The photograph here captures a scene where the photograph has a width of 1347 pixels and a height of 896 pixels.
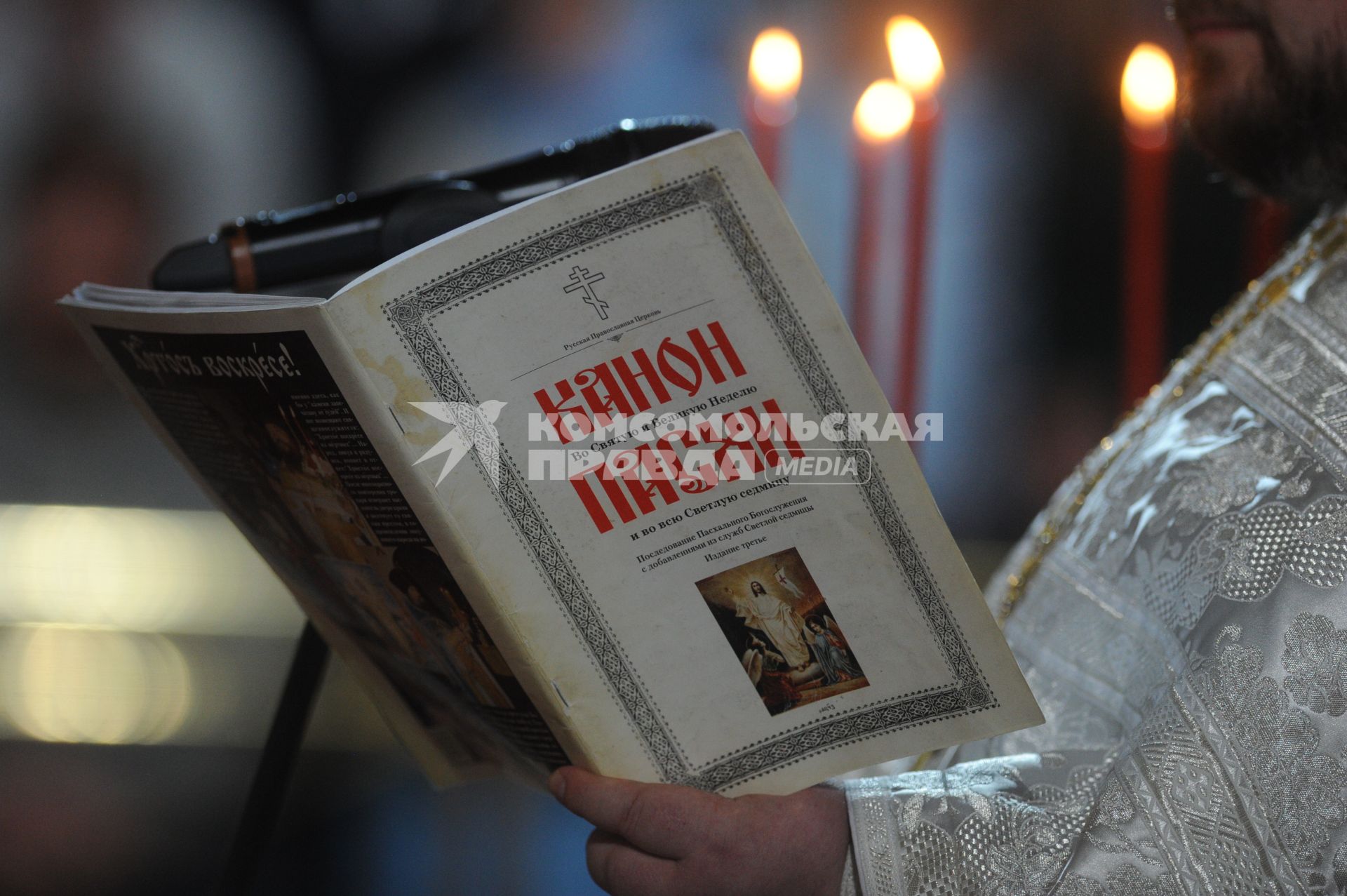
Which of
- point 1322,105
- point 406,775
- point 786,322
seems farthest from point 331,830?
point 1322,105

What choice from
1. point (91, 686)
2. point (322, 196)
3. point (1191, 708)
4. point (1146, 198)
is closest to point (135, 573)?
point (91, 686)

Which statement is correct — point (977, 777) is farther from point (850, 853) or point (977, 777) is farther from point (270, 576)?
point (270, 576)

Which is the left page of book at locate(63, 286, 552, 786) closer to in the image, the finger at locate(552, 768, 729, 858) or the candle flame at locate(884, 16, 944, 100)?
the finger at locate(552, 768, 729, 858)

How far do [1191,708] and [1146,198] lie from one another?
167cm

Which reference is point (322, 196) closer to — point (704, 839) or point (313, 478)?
point (313, 478)

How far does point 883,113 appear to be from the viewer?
6.26ft

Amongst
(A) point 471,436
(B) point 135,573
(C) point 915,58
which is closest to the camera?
(A) point 471,436

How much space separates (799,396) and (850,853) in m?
0.23

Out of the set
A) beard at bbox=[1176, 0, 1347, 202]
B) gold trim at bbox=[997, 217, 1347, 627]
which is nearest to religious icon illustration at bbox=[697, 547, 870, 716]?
gold trim at bbox=[997, 217, 1347, 627]

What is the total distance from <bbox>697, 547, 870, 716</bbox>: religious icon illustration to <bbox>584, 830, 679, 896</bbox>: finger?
0.30ft

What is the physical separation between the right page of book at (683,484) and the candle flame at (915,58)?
1.28 meters

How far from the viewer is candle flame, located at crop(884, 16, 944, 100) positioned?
160 centimetres

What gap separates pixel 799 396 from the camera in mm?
473

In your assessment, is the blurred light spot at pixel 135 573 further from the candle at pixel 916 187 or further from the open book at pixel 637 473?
the open book at pixel 637 473
